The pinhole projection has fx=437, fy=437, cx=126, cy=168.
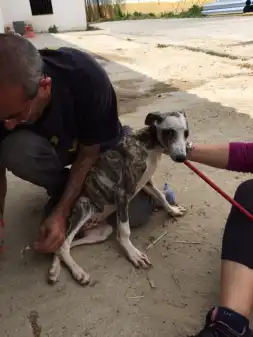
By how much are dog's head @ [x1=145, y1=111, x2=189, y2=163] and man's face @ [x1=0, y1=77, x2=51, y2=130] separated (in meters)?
0.49

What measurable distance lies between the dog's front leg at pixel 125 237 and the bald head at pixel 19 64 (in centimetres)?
69

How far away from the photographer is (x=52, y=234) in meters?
1.90

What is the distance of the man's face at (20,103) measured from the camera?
5.07 feet

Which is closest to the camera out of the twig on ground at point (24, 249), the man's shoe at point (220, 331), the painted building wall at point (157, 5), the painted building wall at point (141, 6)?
the man's shoe at point (220, 331)

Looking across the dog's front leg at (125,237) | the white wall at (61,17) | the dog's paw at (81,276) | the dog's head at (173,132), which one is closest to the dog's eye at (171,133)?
the dog's head at (173,132)

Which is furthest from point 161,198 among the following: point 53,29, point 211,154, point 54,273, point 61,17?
point 61,17

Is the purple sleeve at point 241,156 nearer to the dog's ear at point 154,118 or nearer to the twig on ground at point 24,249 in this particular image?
the dog's ear at point 154,118

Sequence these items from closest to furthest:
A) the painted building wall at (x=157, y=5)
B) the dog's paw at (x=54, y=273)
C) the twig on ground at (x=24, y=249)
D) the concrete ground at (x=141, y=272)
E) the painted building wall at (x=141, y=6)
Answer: the concrete ground at (x=141, y=272) < the dog's paw at (x=54, y=273) < the twig on ground at (x=24, y=249) < the painted building wall at (x=141, y=6) < the painted building wall at (x=157, y=5)

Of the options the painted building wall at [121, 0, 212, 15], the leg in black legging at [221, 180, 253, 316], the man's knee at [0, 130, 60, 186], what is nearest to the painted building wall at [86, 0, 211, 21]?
the painted building wall at [121, 0, 212, 15]

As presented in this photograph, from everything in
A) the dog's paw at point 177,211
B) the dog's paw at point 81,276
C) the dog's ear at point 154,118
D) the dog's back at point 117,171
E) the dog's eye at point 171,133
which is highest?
the dog's ear at point 154,118

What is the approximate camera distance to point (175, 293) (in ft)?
6.02

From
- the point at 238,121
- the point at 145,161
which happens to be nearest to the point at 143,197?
the point at 145,161

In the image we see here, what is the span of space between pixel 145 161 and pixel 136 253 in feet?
1.41

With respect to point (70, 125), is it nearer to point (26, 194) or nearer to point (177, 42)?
point (26, 194)
